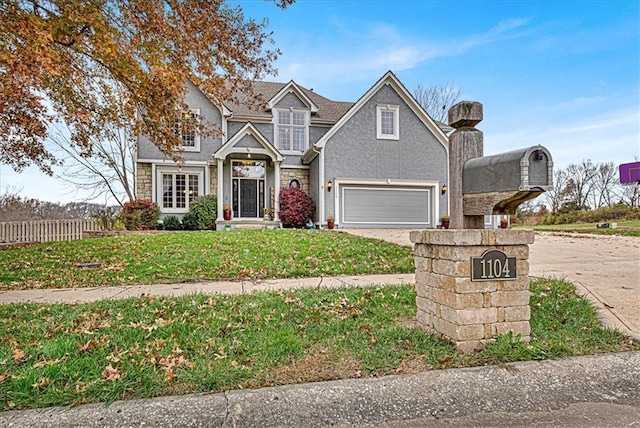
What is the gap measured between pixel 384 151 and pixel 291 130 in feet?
14.7

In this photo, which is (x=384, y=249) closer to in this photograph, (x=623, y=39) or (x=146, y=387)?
(x=146, y=387)

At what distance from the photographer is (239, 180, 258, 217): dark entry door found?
56.4 feet

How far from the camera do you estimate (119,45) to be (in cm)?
709

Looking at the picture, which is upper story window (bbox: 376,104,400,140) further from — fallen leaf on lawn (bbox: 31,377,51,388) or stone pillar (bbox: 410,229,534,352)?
fallen leaf on lawn (bbox: 31,377,51,388)

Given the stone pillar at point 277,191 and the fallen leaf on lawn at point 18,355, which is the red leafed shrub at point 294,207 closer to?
the stone pillar at point 277,191

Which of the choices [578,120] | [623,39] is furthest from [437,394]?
[578,120]

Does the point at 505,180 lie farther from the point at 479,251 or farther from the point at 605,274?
the point at 605,274

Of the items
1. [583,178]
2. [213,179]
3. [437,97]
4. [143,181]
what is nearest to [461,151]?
[213,179]

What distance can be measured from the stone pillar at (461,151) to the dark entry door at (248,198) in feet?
47.5

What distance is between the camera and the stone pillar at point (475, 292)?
10.0 ft

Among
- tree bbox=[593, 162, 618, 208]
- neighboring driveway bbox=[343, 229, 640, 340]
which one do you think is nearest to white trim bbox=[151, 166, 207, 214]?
neighboring driveway bbox=[343, 229, 640, 340]

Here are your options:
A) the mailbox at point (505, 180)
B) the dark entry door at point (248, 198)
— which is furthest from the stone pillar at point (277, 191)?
the mailbox at point (505, 180)

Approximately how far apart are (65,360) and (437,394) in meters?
2.69

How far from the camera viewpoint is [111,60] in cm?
731
